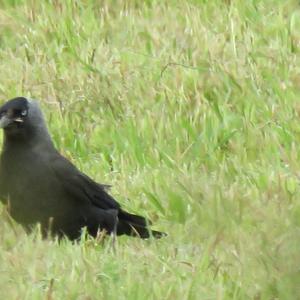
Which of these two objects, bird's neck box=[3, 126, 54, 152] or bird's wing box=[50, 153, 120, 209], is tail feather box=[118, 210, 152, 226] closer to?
bird's wing box=[50, 153, 120, 209]

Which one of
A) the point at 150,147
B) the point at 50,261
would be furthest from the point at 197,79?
the point at 50,261

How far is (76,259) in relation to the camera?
5.82 metres

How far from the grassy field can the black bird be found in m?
0.14

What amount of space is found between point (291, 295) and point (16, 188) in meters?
2.89

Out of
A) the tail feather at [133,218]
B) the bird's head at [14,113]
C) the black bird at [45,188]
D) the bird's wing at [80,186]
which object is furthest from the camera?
the bird's head at [14,113]

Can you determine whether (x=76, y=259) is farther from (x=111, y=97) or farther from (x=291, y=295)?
(x=111, y=97)

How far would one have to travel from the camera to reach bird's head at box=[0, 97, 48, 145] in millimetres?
7254

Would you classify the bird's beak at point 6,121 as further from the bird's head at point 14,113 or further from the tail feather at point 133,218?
the tail feather at point 133,218

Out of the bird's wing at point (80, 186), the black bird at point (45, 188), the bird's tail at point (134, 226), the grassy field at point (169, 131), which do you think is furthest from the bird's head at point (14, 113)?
the bird's tail at point (134, 226)

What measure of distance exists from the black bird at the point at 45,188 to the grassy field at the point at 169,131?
136 millimetres

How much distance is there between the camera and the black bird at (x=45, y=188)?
6932 mm

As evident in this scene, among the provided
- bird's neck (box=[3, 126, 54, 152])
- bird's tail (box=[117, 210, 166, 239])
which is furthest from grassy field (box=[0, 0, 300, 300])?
bird's neck (box=[3, 126, 54, 152])

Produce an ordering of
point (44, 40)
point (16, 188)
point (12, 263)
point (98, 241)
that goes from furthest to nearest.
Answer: point (44, 40)
point (16, 188)
point (98, 241)
point (12, 263)

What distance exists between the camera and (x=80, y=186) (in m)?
7.14
